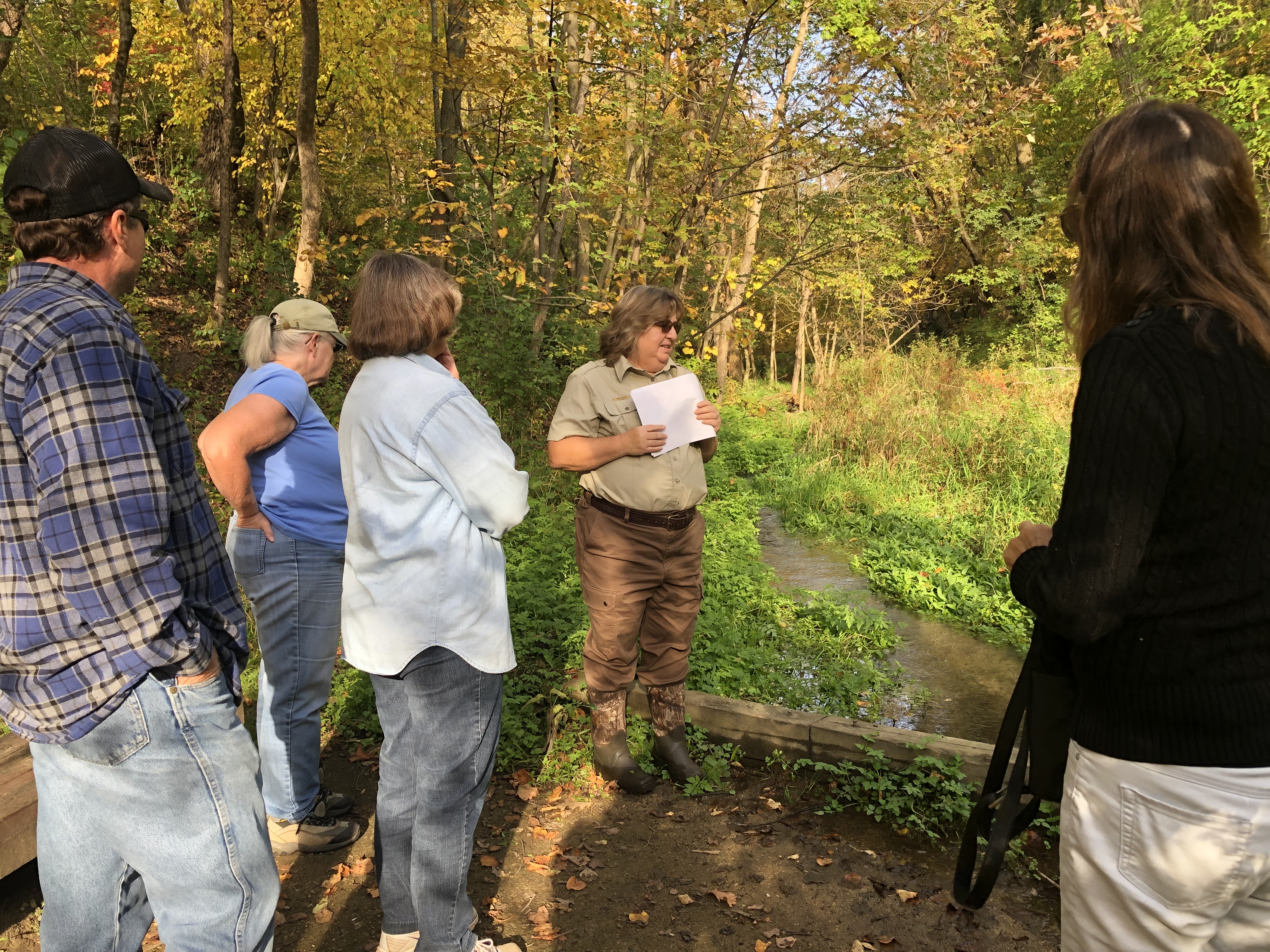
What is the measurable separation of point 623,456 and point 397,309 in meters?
1.53

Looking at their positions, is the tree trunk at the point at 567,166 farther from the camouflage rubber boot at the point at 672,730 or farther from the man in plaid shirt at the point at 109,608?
the man in plaid shirt at the point at 109,608

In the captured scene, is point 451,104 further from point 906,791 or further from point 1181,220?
point 1181,220

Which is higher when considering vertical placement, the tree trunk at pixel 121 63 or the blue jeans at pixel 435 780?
the tree trunk at pixel 121 63

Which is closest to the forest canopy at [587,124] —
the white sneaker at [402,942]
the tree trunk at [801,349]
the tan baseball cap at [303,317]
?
the tree trunk at [801,349]

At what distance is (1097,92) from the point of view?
19.5m

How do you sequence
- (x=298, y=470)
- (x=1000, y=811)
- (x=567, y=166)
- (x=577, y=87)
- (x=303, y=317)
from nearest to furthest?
(x=1000, y=811) → (x=298, y=470) → (x=303, y=317) → (x=567, y=166) → (x=577, y=87)

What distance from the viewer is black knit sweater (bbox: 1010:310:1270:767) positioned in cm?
149

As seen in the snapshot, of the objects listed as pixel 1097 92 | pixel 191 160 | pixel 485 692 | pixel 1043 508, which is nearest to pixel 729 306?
pixel 1043 508

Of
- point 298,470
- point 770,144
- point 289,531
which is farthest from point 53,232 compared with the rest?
point 770,144

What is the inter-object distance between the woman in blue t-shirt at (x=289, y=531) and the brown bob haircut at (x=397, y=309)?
84cm

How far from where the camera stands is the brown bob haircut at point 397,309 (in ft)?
7.97

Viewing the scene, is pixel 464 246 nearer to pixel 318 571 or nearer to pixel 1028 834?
pixel 318 571

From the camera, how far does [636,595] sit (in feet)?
13.0

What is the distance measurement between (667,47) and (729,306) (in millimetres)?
4118
